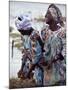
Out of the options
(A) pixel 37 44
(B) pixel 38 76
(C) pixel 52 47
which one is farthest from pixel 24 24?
(B) pixel 38 76

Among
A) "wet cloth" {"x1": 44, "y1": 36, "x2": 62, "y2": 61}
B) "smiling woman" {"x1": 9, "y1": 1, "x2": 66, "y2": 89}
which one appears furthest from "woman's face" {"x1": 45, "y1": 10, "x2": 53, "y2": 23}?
"wet cloth" {"x1": 44, "y1": 36, "x2": 62, "y2": 61}

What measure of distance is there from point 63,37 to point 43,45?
19cm

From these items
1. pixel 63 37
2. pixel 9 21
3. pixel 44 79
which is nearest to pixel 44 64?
pixel 44 79

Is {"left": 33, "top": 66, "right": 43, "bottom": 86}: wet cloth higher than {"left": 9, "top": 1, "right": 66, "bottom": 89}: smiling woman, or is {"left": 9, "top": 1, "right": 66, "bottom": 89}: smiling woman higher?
{"left": 9, "top": 1, "right": 66, "bottom": 89}: smiling woman

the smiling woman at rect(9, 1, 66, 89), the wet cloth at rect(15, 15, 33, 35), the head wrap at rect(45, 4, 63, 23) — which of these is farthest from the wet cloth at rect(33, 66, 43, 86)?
the head wrap at rect(45, 4, 63, 23)

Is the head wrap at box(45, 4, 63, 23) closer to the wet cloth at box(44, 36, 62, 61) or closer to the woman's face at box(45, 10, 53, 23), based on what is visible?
the woman's face at box(45, 10, 53, 23)

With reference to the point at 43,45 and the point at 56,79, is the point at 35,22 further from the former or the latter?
the point at 56,79

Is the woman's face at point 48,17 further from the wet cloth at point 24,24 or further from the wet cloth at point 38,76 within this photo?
the wet cloth at point 38,76

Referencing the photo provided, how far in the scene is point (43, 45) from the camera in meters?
1.80

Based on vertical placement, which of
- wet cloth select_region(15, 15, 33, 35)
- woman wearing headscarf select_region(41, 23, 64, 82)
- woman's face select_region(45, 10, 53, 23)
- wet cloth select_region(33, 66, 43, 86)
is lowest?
wet cloth select_region(33, 66, 43, 86)

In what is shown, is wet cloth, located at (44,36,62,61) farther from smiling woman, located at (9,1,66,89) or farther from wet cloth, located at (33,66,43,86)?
wet cloth, located at (33,66,43,86)

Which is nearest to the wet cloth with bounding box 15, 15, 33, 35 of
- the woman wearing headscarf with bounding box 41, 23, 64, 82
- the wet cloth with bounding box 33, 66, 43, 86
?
the woman wearing headscarf with bounding box 41, 23, 64, 82

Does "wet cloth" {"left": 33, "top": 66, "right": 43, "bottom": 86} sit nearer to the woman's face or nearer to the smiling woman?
the smiling woman

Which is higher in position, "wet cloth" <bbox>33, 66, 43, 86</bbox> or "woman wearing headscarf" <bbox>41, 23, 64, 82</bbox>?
"woman wearing headscarf" <bbox>41, 23, 64, 82</bbox>
